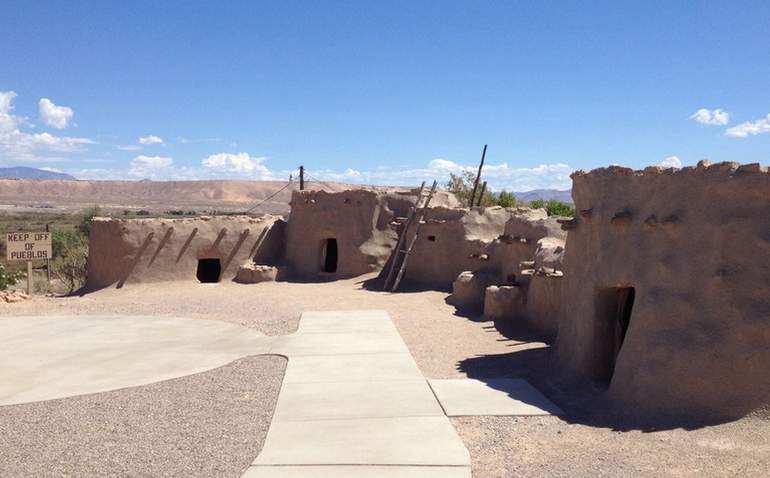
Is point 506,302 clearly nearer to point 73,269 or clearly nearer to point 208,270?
point 208,270

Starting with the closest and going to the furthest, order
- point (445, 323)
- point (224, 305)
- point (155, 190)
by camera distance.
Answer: point (445, 323) < point (224, 305) < point (155, 190)

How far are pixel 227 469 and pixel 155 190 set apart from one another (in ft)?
473

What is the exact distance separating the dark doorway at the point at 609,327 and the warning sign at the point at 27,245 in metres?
18.2

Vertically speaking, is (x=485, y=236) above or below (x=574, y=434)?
above

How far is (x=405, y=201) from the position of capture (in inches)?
963

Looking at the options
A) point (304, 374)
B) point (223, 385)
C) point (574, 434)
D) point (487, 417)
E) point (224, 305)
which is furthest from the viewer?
point (224, 305)

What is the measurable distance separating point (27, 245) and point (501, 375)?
55.7ft

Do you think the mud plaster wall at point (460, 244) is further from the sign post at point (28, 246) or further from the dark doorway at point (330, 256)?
the sign post at point (28, 246)

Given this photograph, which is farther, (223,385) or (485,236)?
(485,236)

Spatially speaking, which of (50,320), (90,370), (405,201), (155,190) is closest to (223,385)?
(90,370)

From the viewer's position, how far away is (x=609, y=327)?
9992 millimetres

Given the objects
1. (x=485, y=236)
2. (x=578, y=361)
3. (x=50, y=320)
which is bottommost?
(x=50, y=320)

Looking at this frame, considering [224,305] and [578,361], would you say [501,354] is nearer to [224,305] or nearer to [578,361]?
[578,361]

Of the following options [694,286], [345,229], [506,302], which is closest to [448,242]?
[345,229]
